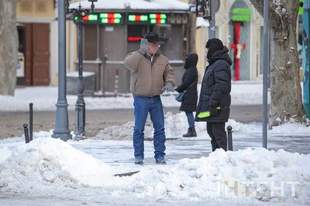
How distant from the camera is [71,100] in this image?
30.6m

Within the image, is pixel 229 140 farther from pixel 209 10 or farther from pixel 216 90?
pixel 209 10

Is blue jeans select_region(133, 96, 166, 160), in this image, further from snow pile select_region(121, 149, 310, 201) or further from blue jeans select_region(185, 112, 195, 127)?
blue jeans select_region(185, 112, 195, 127)

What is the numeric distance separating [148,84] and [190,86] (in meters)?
5.16

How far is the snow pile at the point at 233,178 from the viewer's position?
10.0 metres

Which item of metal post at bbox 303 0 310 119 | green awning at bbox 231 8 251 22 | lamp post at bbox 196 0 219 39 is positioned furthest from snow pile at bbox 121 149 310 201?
green awning at bbox 231 8 251 22

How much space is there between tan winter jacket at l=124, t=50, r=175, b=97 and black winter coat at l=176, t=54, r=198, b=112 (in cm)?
460

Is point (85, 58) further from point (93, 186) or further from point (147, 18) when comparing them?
point (93, 186)

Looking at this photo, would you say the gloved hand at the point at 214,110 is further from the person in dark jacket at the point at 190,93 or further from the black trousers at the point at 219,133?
the person in dark jacket at the point at 190,93

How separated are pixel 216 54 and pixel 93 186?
271cm

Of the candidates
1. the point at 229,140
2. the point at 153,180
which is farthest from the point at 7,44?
the point at 153,180

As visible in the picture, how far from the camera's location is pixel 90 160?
11.6 m

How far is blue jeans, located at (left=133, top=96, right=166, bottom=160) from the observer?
1259 centimetres

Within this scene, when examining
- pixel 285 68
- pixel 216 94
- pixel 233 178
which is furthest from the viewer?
pixel 285 68

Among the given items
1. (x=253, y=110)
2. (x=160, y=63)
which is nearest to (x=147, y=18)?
(x=253, y=110)
